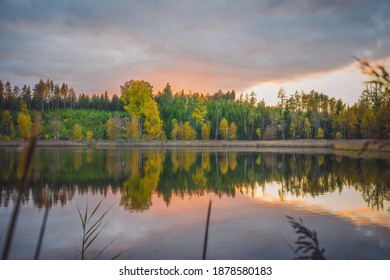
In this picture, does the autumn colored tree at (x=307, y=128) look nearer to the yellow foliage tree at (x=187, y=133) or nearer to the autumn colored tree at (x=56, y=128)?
the yellow foliage tree at (x=187, y=133)

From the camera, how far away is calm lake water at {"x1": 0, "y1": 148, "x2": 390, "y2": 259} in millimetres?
6906

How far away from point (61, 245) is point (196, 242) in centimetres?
273

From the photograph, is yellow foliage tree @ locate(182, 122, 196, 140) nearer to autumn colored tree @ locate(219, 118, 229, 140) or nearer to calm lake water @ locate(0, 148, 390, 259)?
autumn colored tree @ locate(219, 118, 229, 140)

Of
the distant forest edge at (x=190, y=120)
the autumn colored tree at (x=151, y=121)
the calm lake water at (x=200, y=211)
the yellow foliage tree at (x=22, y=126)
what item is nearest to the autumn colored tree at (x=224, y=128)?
the distant forest edge at (x=190, y=120)

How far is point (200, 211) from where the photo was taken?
1064 cm

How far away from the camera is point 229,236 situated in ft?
25.6

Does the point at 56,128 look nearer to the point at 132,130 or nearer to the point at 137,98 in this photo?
the point at 132,130

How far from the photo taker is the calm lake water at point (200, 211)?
6.91 meters

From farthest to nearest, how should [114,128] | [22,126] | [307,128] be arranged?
[307,128]
[114,128]
[22,126]

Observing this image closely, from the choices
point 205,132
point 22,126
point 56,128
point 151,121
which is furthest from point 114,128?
point 22,126

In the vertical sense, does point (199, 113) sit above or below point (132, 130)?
above

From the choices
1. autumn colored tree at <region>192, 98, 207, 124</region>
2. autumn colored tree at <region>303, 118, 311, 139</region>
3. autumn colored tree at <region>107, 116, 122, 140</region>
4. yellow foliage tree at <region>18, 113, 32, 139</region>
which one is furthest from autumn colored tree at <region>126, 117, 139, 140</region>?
autumn colored tree at <region>303, 118, 311, 139</region>

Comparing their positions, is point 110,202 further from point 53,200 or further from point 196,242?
point 196,242

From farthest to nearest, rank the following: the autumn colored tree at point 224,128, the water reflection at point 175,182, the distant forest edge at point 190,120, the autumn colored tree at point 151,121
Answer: the autumn colored tree at point 224,128
the distant forest edge at point 190,120
the autumn colored tree at point 151,121
the water reflection at point 175,182
